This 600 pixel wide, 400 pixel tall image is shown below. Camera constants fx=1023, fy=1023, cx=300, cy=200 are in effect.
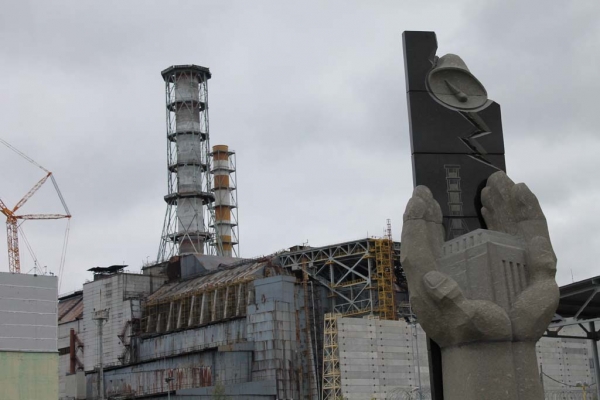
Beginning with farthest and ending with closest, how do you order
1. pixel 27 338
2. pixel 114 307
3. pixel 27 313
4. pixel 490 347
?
pixel 114 307, pixel 27 313, pixel 27 338, pixel 490 347

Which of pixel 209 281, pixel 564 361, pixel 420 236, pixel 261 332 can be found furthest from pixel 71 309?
pixel 420 236

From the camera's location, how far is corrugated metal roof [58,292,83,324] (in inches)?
4601

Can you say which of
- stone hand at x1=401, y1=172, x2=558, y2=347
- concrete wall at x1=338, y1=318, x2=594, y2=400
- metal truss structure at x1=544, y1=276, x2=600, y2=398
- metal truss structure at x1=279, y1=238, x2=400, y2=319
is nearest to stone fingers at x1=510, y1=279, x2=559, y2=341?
stone hand at x1=401, y1=172, x2=558, y2=347

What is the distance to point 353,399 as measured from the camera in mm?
83125

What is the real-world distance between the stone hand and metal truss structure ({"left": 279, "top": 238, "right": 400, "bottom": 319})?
199ft

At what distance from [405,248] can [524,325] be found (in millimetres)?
3698

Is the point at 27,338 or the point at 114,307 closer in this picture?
the point at 27,338

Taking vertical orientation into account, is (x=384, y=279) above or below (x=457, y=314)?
above

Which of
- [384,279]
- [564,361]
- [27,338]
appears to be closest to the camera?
[27,338]

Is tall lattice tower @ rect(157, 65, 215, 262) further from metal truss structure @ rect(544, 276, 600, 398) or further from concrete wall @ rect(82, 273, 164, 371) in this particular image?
metal truss structure @ rect(544, 276, 600, 398)

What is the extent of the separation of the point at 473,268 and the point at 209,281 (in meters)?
75.7

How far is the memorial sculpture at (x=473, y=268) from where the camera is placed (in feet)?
86.3

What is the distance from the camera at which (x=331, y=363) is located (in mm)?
85250

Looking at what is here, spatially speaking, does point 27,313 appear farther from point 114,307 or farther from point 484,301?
point 484,301
